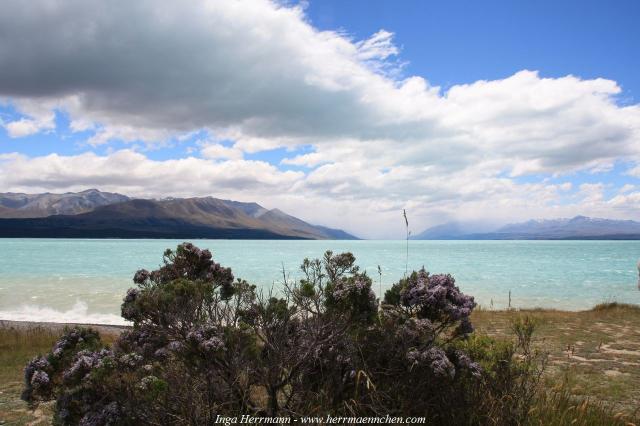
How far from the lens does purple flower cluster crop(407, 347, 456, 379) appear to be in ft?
20.6

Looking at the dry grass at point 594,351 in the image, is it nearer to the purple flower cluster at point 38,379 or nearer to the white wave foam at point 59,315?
the purple flower cluster at point 38,379

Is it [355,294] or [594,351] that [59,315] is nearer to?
[355,294]

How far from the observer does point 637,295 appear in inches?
2013

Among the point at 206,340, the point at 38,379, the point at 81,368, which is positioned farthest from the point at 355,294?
the point at 38,379

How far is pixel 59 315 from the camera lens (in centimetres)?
3547

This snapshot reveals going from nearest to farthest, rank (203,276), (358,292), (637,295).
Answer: (358,292)
(203,276)
(637,295)

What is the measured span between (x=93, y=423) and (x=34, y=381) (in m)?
1.51

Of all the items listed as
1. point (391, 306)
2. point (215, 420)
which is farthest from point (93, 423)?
point (391, 306)

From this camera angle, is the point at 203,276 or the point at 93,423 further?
the point at 203,276

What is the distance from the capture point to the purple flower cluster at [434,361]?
628cm

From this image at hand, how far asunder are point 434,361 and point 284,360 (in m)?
2.15

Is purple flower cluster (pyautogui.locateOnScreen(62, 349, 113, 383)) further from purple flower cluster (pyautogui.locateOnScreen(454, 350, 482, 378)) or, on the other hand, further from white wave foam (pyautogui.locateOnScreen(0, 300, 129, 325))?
white wave foam (pyautogui.locateOnScreen(0, 300, 129, 325))

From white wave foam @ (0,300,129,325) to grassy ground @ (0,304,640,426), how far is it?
1143cm

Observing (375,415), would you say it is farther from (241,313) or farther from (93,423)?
(93,423)
